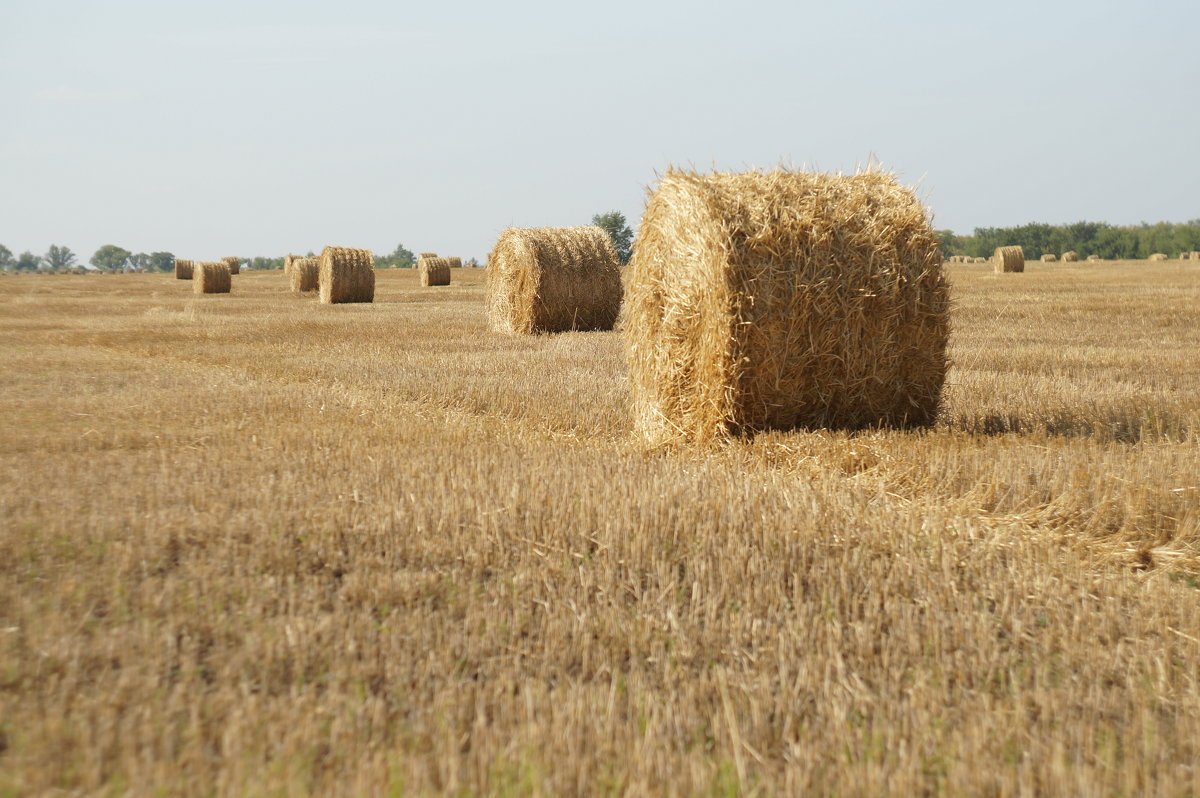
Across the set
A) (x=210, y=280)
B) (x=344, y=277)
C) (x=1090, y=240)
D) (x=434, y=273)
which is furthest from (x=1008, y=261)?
(x=1090, y=240)

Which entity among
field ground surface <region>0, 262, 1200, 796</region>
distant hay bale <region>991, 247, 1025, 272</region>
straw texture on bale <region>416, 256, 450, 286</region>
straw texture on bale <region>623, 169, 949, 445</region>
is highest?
distant hay bale <region>991, 247, 1025, 272</region>

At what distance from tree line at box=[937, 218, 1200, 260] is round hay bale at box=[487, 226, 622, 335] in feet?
197

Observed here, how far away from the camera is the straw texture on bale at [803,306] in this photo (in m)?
7.35

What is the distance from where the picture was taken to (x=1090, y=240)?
89000 mm

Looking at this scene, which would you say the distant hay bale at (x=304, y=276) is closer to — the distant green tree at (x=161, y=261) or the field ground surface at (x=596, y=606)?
the field ground surface at (x=596, y=606)

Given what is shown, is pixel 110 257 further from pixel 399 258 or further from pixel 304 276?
pixel 304 276

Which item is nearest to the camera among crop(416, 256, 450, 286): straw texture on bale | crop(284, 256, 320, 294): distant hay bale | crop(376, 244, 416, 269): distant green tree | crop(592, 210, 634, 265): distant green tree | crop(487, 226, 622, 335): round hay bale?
crop(487, 226, 622, 335): round hay bale

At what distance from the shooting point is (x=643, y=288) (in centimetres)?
883

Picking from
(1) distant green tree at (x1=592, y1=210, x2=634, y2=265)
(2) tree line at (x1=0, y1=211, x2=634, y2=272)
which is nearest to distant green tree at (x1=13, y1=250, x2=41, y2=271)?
(2) tree line at (x1=0, y1=211, x2=634, y2=272)

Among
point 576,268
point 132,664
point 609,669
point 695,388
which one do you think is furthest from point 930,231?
point 576,268

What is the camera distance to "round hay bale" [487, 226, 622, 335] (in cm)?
1756

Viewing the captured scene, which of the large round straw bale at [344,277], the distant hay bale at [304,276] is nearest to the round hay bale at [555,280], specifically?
the large round straw bale at [344,277]

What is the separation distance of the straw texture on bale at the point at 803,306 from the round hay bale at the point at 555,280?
9582 millimetres

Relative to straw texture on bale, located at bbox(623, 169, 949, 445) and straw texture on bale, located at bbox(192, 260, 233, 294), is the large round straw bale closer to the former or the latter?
straw texture on bale, located at bbox(192, 260, 233, 294)
